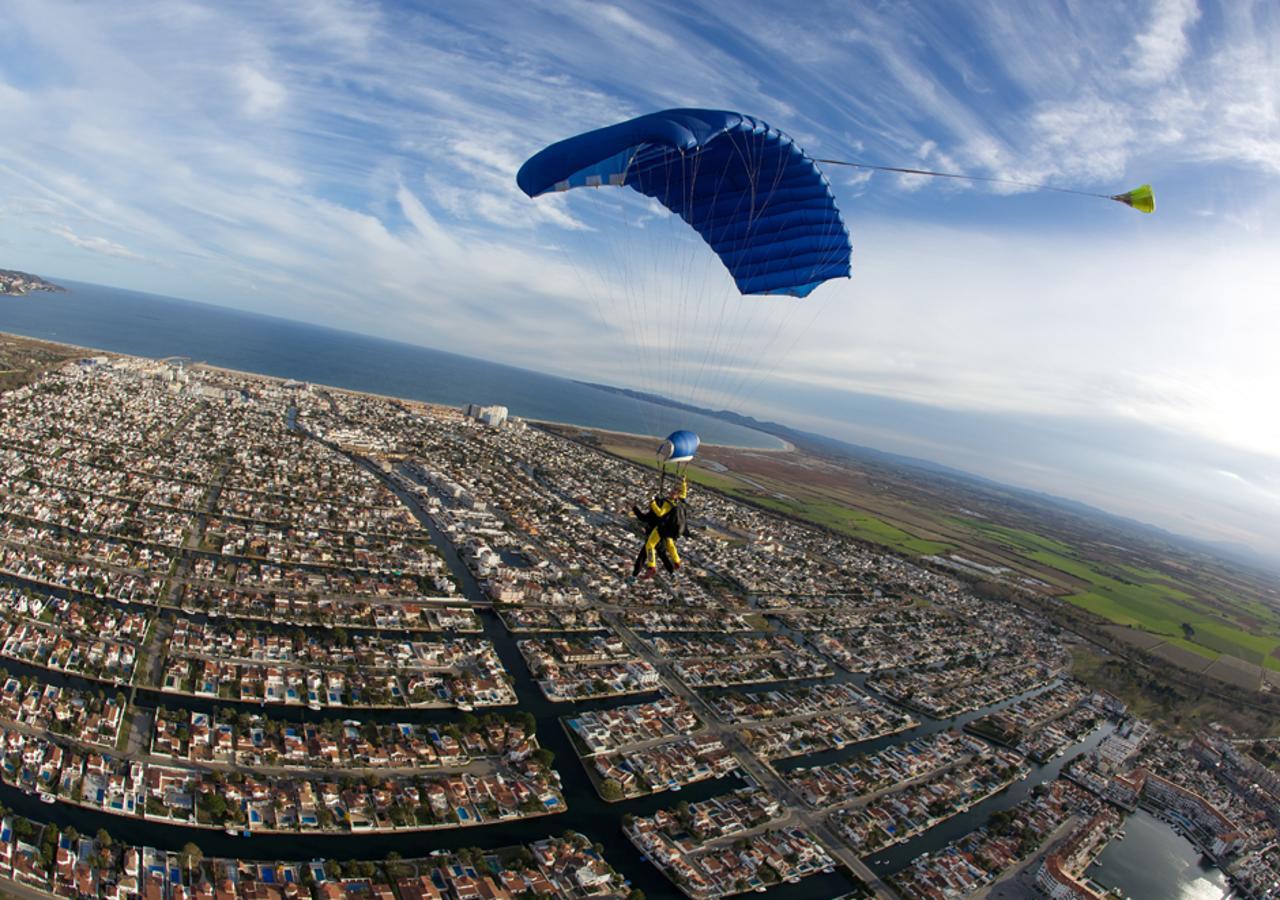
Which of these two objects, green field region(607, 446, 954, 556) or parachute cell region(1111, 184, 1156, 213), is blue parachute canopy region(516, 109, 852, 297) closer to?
parachute cell region(1111, 184, 1156, 213)

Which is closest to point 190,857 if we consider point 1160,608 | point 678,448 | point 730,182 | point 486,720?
point 486,720

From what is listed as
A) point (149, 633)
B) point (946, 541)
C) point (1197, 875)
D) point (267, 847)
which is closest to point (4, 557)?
point (149, 633)

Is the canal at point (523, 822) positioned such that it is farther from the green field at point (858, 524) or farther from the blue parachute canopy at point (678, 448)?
the green field at point (858, 524)

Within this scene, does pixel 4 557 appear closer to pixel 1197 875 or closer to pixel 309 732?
pixel 309 732

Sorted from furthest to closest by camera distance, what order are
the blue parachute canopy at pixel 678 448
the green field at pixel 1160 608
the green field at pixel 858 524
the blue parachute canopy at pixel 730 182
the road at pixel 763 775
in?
the green field at pixel 858 524 → the green field at pixel 1160 608 → the road at pixel 763 775 → the blue parachute canopy at pixel 678 448 → the blue parachute canopy at pixel 730 182

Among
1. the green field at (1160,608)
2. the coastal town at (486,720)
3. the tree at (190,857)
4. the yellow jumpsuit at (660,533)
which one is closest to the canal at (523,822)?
the coastal town at (486,720)

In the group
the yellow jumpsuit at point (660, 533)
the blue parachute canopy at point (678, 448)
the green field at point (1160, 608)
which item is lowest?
the green field at point (1160, 608)

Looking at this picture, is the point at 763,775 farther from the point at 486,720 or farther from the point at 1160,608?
the point at 1160,608
